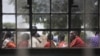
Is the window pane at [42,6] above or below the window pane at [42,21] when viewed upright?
above

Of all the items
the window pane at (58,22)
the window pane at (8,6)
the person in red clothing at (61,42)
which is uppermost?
the window pane at (8,6)

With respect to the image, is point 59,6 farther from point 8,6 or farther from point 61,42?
point 8,6

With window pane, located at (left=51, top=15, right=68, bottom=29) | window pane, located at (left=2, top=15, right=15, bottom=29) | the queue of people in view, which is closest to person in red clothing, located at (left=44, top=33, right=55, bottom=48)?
the queue of people

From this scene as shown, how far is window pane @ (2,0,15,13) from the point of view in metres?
2.45

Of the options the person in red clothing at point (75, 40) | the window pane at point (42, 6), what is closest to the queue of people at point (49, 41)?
the person in red clothing at point (75, 40)

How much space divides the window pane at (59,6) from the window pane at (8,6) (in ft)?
1.20

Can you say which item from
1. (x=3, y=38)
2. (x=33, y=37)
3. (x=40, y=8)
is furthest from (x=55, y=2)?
(x=3, y=38)

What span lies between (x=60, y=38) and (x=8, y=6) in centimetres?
61

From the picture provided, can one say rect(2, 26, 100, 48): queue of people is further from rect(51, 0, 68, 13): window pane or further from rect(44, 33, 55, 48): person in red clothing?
rect(51, 0, 68, 13): window pane

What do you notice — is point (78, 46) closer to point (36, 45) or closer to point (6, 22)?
point (36, 45)

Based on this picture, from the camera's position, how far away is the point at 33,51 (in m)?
2.14

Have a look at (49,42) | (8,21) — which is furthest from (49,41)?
(8,21)

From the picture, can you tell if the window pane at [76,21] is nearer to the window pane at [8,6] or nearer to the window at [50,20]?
the window at [50,20]

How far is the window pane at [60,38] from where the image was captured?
257cm
